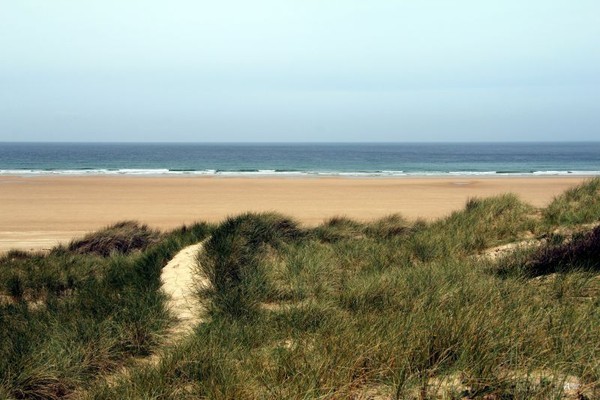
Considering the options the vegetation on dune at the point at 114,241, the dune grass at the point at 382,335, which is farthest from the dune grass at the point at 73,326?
the vegetation on dune at the point at 114,241

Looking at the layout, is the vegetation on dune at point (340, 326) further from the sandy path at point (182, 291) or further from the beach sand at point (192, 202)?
the beach sand at point (192, 202)

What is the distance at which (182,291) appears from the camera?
694 cm

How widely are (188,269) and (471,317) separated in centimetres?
454

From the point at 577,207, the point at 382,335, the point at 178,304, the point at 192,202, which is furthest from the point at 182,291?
the point at 192,202

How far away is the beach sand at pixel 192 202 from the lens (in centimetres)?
1888

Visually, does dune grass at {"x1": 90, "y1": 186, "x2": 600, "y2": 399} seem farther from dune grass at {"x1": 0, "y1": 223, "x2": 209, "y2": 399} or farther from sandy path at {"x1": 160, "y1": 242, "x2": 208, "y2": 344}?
dune grass at {"x1": 0, "y1": 223, "x2": 209, "y2": 399}

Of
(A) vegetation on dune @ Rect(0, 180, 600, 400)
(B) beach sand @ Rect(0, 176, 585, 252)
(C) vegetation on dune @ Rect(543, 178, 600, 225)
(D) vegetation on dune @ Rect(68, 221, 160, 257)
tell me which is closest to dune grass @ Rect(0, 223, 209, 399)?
(A) vegetation on dune @ Rect(0, 180, 600, 400)

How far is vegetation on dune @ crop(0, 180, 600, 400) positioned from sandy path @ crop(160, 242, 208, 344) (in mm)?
156

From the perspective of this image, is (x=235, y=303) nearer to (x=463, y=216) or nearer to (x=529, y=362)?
(x=529, y=362)

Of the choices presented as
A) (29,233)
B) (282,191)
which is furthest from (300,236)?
(282,191)

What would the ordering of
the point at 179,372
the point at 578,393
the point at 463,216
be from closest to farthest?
the point at 578,393 < the point at 179,372 < the point at 463,216

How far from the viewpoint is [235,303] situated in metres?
5.93

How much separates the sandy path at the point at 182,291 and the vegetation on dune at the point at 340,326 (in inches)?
6.1

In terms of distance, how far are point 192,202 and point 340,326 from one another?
2156 cm
